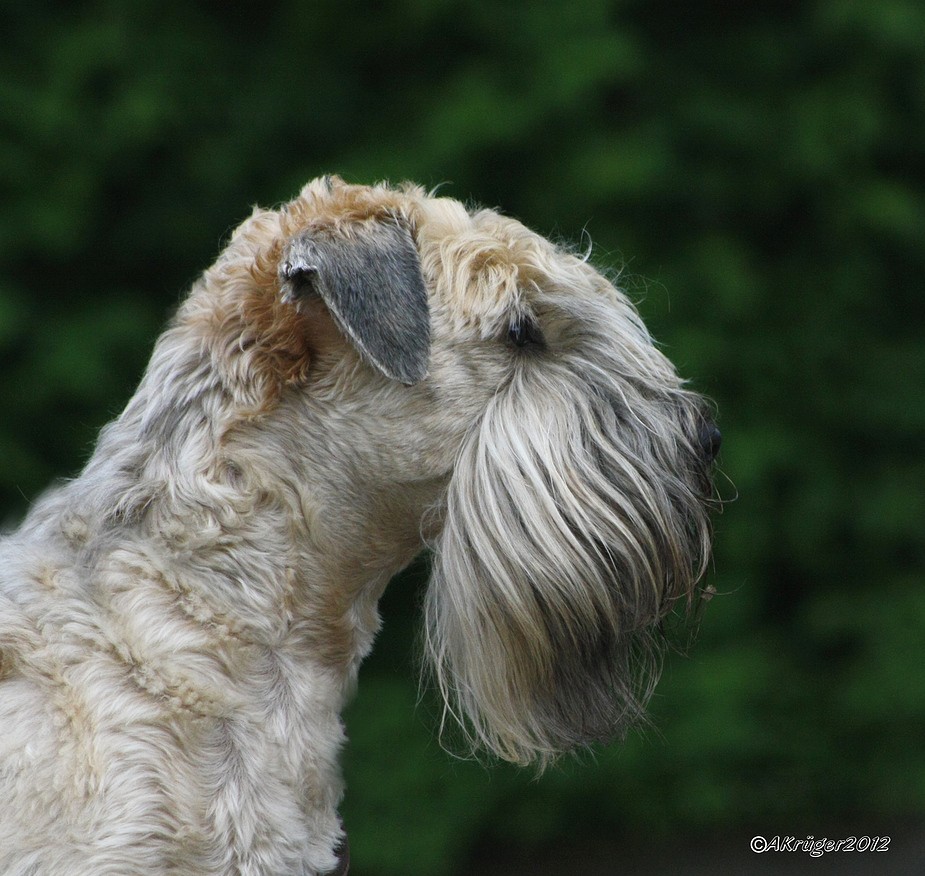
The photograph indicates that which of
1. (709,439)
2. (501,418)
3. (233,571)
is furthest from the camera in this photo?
(709,439)

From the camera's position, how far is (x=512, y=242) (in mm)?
2668

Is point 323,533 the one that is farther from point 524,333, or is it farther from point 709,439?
point 709,439

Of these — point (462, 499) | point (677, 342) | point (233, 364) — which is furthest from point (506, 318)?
point (677, 342)

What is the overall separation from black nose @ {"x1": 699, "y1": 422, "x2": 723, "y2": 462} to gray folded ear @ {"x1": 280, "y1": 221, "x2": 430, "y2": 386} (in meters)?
0.71

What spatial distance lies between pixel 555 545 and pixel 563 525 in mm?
51

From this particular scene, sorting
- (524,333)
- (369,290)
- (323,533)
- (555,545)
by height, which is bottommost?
(555,545)

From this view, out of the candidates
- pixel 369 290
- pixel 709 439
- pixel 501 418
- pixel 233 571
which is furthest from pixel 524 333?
pixel 233 571

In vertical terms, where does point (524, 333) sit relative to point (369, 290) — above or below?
below

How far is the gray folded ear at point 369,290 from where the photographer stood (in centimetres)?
237

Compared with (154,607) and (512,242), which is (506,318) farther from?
(154,607)

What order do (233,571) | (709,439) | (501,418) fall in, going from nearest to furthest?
1. (233,571)
2. (501,418)
3. (709,439)

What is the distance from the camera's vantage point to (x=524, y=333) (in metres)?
2.60

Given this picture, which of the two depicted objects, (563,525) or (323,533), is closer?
(323,533)

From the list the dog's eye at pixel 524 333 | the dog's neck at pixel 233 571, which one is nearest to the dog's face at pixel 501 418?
the dog's eye at pixel 524 333
